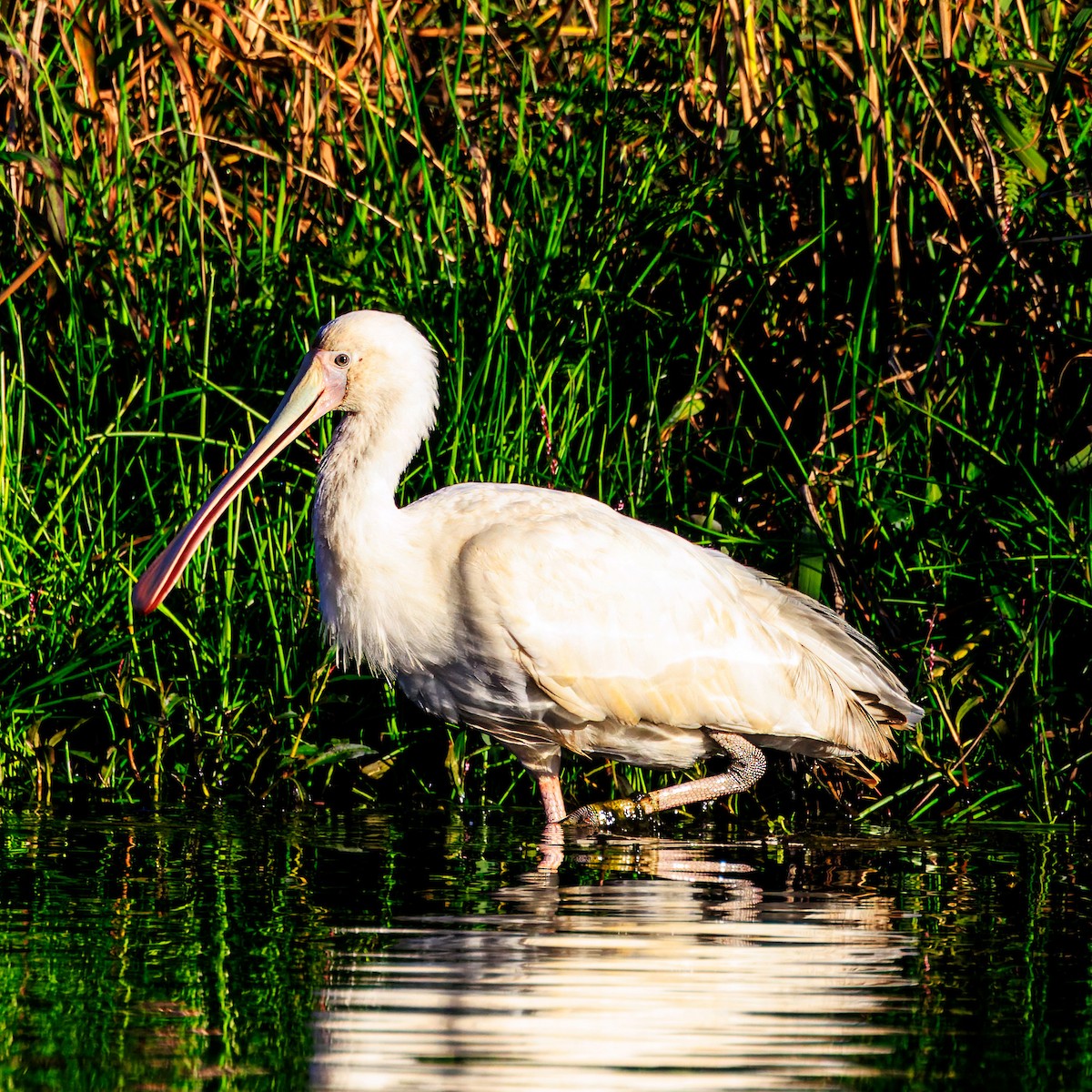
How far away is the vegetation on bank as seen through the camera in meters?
6.12

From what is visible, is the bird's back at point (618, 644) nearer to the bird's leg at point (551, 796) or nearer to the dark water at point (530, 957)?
the bird's leg at point (551, 796)

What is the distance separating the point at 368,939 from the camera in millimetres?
3910

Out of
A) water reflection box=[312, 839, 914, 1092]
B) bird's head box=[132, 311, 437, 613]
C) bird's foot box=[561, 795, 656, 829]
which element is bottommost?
water reflection box=[312, 839, 914, 1092]

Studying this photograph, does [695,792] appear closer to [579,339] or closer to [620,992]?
[579,339]

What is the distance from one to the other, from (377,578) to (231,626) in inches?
34.9

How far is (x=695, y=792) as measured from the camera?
5945 millimetres

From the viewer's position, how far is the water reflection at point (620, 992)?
2.94 m

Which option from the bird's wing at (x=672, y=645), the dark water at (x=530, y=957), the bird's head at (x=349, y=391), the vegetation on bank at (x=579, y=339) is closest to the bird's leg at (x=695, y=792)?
the bird's wing at (x=672, y=645)

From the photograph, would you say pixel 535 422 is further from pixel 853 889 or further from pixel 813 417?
pixel 853 889

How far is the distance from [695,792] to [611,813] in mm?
295

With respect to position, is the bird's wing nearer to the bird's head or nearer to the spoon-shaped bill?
the bird's head

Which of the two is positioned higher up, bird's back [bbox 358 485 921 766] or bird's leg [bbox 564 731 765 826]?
bird's back [bbox 358 485 921 766]

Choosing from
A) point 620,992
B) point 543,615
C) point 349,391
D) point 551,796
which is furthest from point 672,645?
point 620,992

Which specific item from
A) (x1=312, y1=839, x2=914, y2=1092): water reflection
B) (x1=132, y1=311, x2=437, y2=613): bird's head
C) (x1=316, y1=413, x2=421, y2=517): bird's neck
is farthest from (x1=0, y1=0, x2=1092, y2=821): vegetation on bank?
(x1=312, y1=839, x2=914, y2=1092): water reflection
